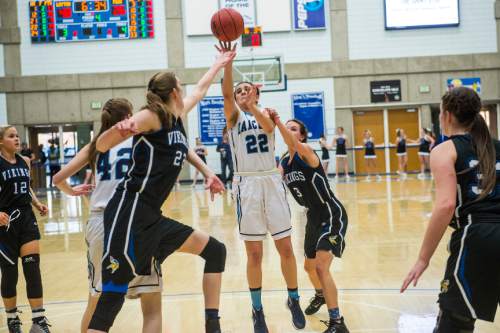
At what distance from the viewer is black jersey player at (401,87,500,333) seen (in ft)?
7.68

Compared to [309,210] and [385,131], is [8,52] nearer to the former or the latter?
[385,131]

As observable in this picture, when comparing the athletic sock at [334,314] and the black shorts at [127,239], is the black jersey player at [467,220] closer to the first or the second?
the black shorts at [127,239]

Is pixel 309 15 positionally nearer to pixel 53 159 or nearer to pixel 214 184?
pixel 53 159

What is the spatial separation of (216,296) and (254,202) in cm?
98

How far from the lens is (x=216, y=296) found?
323 centimetres

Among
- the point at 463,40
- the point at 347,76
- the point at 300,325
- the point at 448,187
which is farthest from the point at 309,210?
the point at 463,40

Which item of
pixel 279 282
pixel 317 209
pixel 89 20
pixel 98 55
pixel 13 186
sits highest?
pixel 89 20

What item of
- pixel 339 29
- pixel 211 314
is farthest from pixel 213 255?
pixel 339 29

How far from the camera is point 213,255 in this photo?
321cm

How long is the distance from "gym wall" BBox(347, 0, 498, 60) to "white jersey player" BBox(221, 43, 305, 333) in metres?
16.7

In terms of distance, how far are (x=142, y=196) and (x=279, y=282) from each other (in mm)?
2886

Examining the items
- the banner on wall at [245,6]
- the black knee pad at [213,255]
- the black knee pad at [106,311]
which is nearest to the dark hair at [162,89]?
the black knee pad at [213,255]

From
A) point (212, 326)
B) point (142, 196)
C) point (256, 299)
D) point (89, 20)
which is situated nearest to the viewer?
point (142, 196)

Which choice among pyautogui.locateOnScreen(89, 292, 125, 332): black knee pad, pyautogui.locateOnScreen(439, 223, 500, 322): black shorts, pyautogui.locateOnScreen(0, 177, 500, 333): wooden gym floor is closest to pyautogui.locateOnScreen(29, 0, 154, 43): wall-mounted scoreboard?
pyautogui.locateOnScreen(0, 177, 500, 333): wooden gym floor
